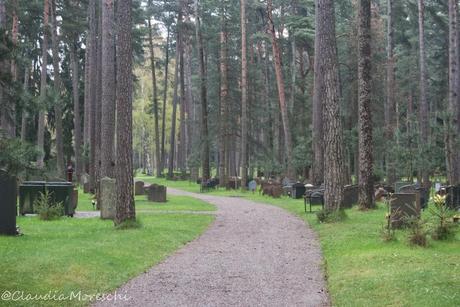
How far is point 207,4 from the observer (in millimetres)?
38938

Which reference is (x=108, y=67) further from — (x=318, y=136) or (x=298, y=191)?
(x=318, y=136)

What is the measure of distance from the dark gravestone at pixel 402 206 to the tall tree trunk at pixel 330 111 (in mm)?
4062

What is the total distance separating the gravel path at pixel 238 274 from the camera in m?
7.09

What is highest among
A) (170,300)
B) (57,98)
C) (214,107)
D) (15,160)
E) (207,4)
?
(207,4)

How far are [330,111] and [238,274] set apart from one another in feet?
28.4

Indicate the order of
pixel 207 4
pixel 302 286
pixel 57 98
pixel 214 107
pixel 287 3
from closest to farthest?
pixel 302 286 < pixel 57 98 < pixel 207 4 < pixel 287 3 < pixel 214 107

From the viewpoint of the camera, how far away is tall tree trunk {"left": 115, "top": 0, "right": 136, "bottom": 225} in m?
13.6

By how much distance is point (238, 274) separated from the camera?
8.66m

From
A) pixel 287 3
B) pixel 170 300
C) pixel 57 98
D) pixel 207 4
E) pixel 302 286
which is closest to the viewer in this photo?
pixel 170 300

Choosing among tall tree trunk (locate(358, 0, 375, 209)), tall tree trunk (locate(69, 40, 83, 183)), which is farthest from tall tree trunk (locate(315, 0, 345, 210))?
tall tree trunk (locate(69, 40, 83, 183))

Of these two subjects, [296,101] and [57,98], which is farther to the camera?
[296,101]

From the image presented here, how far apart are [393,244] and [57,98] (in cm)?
674

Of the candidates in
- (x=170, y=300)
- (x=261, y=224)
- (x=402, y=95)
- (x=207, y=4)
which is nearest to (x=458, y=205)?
(x=261, y=224)

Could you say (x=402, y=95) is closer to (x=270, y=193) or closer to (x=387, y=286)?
(x=270, y=193)
